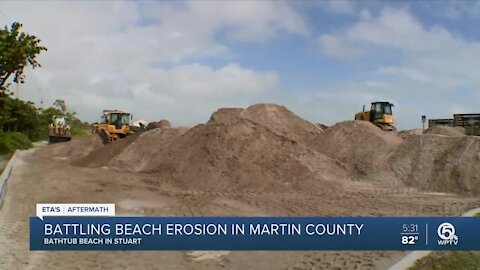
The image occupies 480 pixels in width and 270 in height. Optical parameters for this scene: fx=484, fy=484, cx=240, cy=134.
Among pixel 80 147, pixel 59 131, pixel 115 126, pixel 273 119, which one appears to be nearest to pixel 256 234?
pixel 273 119

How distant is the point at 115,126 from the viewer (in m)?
33.8

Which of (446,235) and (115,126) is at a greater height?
(115,126)

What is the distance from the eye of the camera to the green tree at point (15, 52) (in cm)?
1906

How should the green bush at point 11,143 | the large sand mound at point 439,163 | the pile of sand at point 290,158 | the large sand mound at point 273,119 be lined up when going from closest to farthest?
the pile of sand at point 290,158, the large sand mound at point 439,163, the large sand mound at point 273,119, the green bush at point 11,143

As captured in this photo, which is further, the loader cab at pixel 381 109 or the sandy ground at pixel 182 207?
the loader cab at pixel 381 109

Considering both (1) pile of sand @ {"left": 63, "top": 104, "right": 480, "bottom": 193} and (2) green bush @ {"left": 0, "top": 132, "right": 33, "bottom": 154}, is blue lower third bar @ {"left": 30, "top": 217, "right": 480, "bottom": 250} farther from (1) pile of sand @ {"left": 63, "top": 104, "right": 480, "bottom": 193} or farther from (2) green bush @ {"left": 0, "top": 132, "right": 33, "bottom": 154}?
(2) green bush @ {"left": 0, "top": 132, "right": 33, "bottom": 154}

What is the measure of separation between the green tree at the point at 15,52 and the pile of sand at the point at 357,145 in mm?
13343

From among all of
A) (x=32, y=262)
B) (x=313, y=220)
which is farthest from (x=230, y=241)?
(x=32, y=262)

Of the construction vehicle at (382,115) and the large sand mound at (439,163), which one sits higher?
the construction vehicle at (382,115)

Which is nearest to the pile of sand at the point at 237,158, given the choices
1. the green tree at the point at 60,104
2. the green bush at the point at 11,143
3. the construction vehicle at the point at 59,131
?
the green bush at the point at 11,143

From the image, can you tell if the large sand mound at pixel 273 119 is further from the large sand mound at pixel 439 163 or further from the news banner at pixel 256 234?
the news banner at pixel 256 234

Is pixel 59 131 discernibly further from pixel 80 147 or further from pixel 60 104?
pixel 60 104

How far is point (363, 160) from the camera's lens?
20641 mm

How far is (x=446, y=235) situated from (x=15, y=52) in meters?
18.0
